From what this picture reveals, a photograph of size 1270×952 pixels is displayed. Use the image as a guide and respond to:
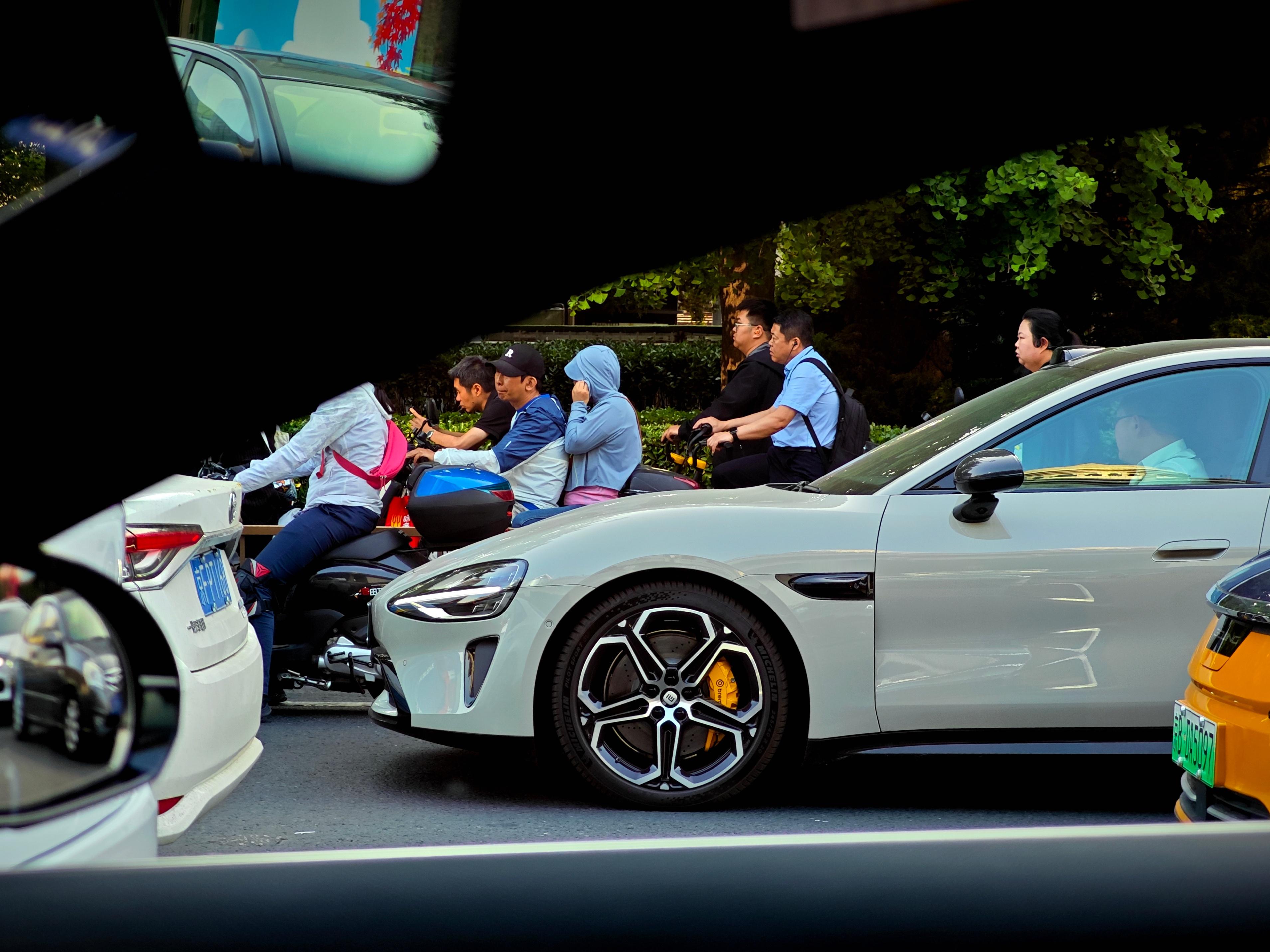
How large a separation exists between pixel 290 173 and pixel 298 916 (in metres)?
0.63

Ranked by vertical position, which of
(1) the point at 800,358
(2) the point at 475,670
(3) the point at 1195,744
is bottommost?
(2) the point at 475,670

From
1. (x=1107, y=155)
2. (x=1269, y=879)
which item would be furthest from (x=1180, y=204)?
(x=1269, y=879)

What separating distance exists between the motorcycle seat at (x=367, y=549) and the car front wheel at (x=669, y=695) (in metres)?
1.79

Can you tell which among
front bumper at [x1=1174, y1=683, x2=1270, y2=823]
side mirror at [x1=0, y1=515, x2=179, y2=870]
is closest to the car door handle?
front bumper at [x1=1174, y1=683, x2=1270, y2=823]

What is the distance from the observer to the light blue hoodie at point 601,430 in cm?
698

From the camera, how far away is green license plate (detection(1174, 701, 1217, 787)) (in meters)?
3.25

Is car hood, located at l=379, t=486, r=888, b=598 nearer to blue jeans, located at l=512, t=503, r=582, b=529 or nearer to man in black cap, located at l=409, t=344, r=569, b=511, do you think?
blue jeans, located at l=512, t=503, r=582, b=529

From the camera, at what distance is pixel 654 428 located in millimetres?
12570

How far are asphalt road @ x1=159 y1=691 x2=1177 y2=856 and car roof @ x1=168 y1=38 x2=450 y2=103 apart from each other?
3225 mm

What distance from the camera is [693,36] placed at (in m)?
0.93

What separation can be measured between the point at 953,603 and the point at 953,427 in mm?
771

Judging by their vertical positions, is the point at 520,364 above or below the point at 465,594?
above

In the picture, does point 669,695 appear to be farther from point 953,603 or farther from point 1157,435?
point 1157,435

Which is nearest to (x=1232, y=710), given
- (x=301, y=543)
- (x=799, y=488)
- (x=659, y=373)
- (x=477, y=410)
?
(x=799, y=488)
